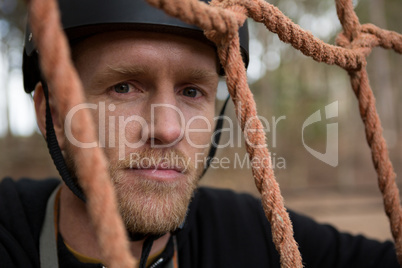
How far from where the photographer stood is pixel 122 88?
1326 millimetres

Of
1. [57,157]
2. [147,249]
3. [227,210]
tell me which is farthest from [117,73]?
[227,210]

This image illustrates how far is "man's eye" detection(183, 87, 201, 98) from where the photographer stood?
1.40 metres

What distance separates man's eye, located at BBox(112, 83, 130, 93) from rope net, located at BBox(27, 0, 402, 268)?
0.50 metres

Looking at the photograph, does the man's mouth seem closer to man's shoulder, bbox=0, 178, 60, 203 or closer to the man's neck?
the man's neck

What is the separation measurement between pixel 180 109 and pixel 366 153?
18.6 m

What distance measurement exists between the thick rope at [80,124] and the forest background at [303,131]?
4654 millimetres

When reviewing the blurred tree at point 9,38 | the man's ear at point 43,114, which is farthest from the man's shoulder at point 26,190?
the blurred tree at point 9,38

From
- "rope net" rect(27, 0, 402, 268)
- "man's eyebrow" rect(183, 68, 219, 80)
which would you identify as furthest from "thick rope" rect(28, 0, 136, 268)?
"man's eyebrow" rect(183, 68, 219, 80)

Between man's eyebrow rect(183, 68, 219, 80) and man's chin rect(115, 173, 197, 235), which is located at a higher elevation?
man's eyebrow rect(183, 68, 219, 80)

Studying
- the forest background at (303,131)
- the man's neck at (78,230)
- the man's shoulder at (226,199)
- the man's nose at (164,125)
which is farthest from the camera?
the forest background at (303,131)

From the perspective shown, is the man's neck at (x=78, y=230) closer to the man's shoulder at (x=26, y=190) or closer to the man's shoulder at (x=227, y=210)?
the man's shoulder at (x=26, y=190)

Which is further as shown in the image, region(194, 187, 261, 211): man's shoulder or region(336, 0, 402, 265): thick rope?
region(194, 187, 261, 211): man's shoulder

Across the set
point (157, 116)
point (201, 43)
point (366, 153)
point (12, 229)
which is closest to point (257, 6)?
point (201, 43)

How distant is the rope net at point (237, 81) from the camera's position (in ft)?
1.82
